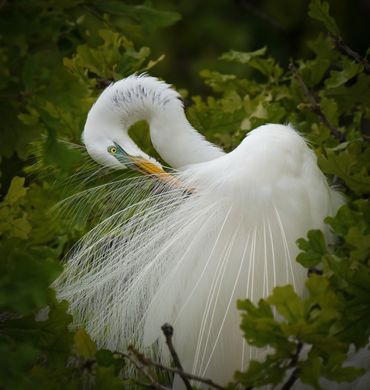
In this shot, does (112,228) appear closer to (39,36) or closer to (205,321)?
(205,321)

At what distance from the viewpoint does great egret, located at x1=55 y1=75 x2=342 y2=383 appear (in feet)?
8.48

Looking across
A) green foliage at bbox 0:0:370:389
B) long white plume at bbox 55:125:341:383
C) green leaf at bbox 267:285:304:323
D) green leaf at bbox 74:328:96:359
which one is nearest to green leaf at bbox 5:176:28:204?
green foliage at bbox 0:0:370:389

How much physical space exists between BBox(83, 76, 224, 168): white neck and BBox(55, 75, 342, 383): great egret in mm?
148

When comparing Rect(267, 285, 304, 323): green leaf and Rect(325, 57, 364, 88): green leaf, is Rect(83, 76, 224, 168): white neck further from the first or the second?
Rect(267, 285, 304, 323): green leaf

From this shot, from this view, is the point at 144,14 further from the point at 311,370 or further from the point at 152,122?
the point at 152,122

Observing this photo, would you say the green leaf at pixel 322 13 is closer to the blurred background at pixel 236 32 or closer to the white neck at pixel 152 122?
the white neck at pixel 152 122

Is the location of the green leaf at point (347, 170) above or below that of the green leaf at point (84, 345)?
above

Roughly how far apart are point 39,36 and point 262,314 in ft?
2.59

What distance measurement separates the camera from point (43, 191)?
114 inches

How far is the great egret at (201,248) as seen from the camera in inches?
102

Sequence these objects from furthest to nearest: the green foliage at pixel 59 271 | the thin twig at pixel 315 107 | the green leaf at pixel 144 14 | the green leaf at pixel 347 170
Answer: the thin twig at pixel 315 107 → the green leaf at pixel 347 170 → the green leaf at pixel 144 14 → the green foliage at pixel 59 271

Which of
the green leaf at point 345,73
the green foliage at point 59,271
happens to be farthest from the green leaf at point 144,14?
the green leaf at point 345,73

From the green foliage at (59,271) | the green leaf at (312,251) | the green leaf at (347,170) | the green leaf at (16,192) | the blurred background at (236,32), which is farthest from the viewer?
the blurred background at (236,32)

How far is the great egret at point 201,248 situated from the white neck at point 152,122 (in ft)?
0.48
